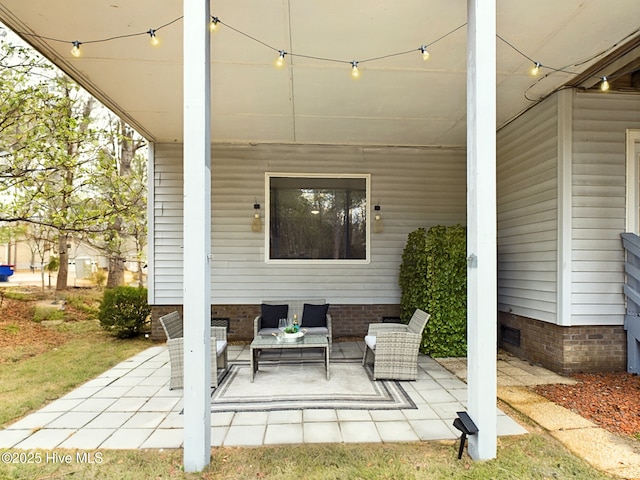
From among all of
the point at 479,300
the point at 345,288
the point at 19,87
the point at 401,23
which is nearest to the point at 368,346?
the point at 345,288

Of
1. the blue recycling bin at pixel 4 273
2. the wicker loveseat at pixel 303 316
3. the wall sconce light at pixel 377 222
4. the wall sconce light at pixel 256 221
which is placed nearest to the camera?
the wicker loveseat at pixel 303 316

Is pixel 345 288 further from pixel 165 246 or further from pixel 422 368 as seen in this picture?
pixel 165 246

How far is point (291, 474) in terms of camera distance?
2.30 m

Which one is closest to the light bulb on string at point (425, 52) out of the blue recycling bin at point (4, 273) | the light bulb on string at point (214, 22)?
the light bulb on string at point (214, 22)

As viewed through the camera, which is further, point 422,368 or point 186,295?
point 422,368

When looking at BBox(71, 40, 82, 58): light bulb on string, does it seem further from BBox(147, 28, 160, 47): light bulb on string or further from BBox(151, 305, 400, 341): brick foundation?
BBox(151, 305, 400, 341): brick foundation

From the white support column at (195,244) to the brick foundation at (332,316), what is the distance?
3814mm

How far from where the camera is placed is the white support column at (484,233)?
2.45 m

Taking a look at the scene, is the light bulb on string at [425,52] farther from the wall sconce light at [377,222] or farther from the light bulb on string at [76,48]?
the light bulb on string at [76,48]

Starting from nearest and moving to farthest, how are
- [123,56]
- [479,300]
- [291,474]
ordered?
[291,474]
[479,300]
[123,56]

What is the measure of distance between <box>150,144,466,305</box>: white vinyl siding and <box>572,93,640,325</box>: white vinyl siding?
7.72 ft

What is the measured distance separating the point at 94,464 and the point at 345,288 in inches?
174

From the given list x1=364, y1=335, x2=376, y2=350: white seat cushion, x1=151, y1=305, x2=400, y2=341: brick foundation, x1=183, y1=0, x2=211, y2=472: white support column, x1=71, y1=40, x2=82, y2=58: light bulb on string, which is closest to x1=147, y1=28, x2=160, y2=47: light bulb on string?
x1=71, y1=40, x2=82, y2=58: light bulb on string

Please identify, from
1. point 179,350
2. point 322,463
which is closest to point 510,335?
point 322,463
